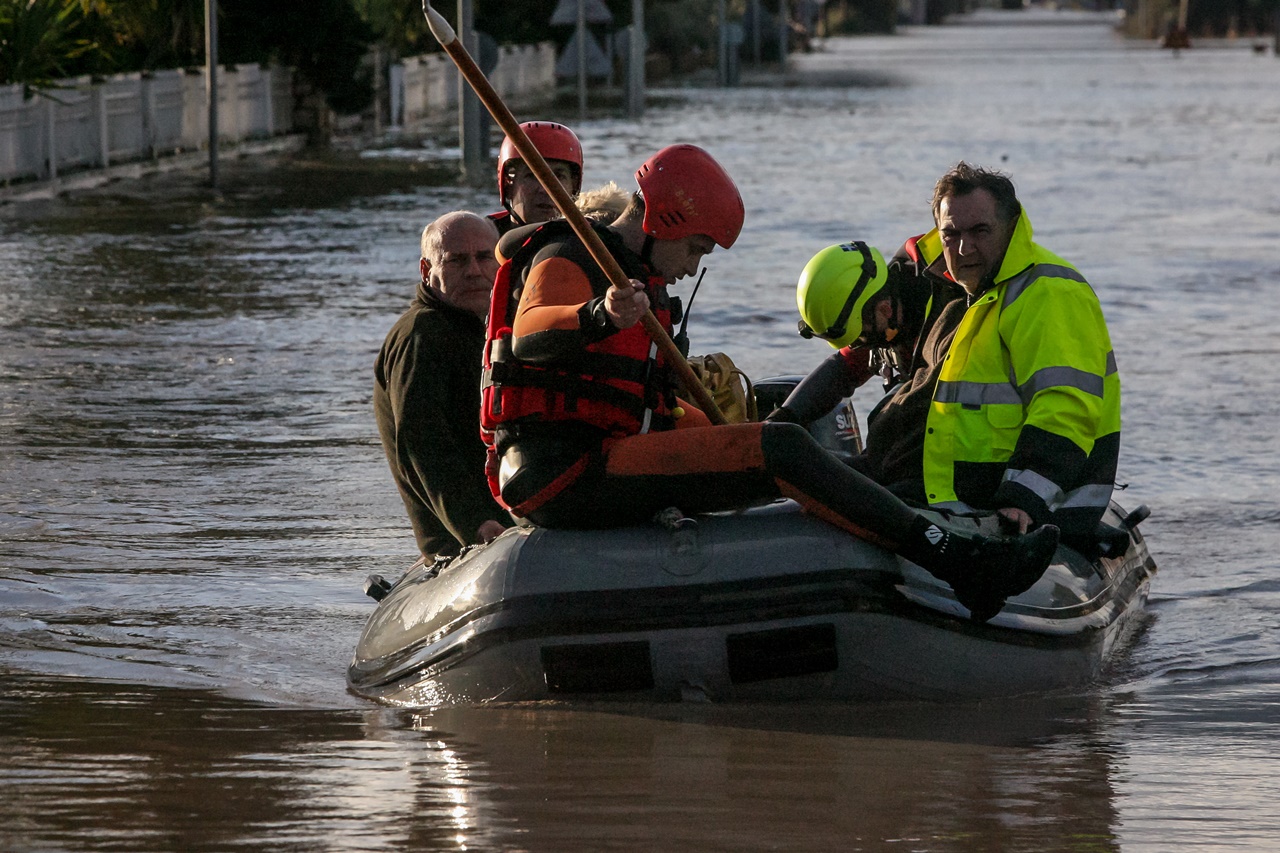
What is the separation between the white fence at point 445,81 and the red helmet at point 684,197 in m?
26.0

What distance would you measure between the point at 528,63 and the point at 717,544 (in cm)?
4348

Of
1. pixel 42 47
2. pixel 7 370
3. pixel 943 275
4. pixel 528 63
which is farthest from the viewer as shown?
pixel 528 63

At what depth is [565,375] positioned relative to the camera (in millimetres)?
5688

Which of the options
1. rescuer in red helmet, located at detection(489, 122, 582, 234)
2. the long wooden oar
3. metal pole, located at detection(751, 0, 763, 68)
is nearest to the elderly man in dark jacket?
the long wooden oar

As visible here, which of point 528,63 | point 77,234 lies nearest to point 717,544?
point 77,234

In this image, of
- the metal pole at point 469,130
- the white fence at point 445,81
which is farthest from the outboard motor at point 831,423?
the white fence at point 445,81

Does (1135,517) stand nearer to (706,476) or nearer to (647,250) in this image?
(706,476)

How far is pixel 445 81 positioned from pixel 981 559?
37.4m

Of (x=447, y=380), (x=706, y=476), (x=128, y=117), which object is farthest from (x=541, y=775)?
(x=128, y=117)

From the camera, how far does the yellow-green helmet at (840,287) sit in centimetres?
680

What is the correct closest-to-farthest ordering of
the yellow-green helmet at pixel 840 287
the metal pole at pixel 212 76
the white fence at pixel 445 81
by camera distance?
the yellow-green helmet at pixel 840 287 < the metal pole at pixel 212 76 < the white fence at pixel 445 81

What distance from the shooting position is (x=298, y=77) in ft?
106

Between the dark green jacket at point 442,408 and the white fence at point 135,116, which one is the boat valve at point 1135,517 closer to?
the dark green jacket at point 442,408

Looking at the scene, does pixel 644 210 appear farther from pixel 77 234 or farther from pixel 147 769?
pixel 77 234
